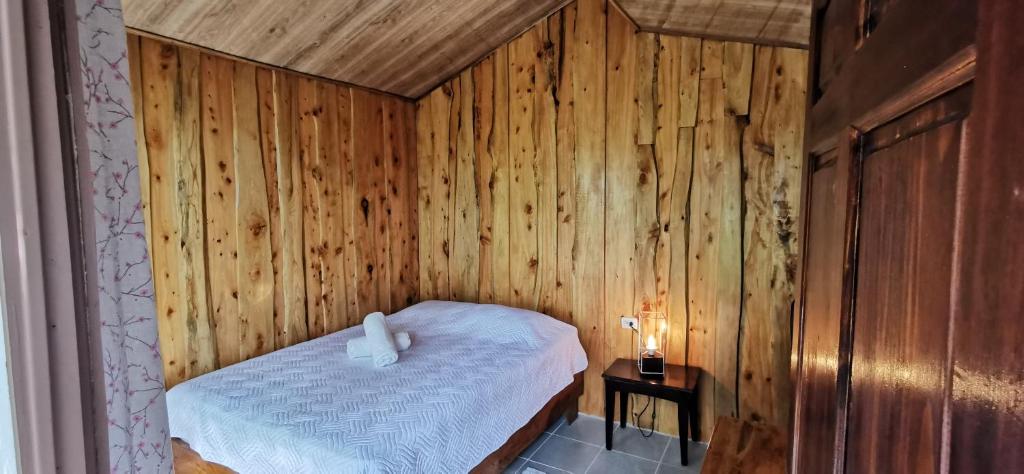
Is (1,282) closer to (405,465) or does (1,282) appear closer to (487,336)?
(405,465)

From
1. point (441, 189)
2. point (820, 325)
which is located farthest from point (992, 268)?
point (441, 189)

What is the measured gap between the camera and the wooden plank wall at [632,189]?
2.66 meters

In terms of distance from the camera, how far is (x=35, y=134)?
557 millimetres

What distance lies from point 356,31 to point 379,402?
1890mm

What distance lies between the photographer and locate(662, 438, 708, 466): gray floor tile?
2641mm

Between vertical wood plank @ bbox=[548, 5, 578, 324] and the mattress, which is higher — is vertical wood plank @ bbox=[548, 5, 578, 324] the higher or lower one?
the higher one

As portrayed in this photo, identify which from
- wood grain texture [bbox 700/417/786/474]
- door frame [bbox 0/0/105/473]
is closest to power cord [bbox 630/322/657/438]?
wood grain texture [bbox 700/417/786/474]

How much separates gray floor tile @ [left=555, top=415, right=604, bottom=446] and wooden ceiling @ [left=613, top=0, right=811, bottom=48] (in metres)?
2.37

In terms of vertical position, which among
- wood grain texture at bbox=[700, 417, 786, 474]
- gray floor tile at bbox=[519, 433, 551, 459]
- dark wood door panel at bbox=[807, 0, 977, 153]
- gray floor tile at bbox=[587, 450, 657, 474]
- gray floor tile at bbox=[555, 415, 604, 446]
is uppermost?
dark wood door panel at bbox=[807, 0, 977, 153]

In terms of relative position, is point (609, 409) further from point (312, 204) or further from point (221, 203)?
point (221, 203)

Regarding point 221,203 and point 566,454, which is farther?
point 566,454

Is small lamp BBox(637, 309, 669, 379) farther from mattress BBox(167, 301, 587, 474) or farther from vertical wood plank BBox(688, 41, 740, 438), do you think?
mattress BBox(167, 301, 587, 474)

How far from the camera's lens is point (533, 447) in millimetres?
2783

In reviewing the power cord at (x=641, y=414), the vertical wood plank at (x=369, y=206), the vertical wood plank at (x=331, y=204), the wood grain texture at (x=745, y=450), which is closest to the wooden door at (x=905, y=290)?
the wood grain texture at (x=745, y=450)
